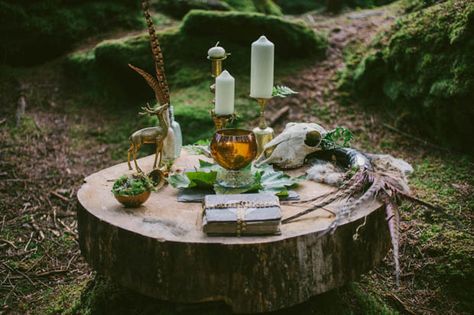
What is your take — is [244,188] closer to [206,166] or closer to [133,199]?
[206,166]

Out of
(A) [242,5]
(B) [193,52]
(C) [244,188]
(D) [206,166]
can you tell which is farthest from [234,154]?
(A) [242,5]

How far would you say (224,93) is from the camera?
9.53ft

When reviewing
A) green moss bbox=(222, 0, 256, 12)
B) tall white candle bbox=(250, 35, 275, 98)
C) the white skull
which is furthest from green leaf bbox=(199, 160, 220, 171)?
green moss bbox=(222, 0, 256, 12)

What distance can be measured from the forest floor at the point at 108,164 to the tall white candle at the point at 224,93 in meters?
1.10

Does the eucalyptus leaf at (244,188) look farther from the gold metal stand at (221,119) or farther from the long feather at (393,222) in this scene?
the long feather at (393,222)

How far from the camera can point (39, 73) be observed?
237 inches

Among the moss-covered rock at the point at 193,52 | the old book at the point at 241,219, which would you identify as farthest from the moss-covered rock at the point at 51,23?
the old book at the point at 241,219

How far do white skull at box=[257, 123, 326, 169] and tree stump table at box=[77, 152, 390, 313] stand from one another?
604mm

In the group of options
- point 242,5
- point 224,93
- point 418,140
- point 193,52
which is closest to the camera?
point 224,93

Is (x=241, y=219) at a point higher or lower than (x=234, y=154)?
lower

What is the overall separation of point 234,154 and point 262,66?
645 mm

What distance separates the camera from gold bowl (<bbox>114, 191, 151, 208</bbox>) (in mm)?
2512

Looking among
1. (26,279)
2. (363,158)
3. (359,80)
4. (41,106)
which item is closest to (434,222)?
(363,158)

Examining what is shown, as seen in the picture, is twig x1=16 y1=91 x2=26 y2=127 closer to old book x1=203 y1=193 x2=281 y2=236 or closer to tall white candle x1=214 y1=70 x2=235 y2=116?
tall white candle x1=214 y1=70 x2=235 y2=116
